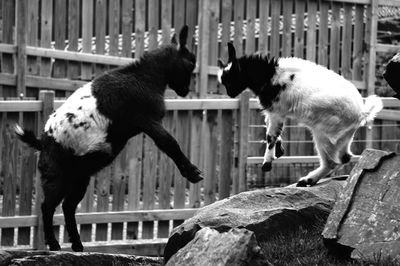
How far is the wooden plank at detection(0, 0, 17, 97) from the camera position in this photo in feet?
42.5

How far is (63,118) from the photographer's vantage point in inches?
322

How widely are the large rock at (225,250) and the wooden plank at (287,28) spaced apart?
26.2 feet

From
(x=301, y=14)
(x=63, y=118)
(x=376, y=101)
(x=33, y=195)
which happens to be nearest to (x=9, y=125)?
(x=33, y=195)

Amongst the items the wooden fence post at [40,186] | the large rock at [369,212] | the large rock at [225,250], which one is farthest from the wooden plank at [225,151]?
the large rock at [225,250]

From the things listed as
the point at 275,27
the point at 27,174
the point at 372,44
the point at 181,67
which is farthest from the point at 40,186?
the point at 372,44

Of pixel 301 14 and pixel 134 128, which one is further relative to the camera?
pixel 301 14

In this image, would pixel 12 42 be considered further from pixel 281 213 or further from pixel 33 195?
pixel 281 213

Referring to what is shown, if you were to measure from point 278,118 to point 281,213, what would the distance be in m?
1.13

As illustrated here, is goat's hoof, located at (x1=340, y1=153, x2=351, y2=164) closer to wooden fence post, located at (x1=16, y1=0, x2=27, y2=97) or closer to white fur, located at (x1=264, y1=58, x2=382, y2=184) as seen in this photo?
white fur, located at (x1=264, y1=58, x2=382, y2=184)

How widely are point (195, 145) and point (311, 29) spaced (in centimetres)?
356

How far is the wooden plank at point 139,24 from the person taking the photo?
43.0 ft

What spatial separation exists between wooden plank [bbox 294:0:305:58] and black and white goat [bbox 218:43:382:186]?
16.1 ft

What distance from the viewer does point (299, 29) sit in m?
13.7

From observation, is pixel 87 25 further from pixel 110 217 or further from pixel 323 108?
pixel 323 108
